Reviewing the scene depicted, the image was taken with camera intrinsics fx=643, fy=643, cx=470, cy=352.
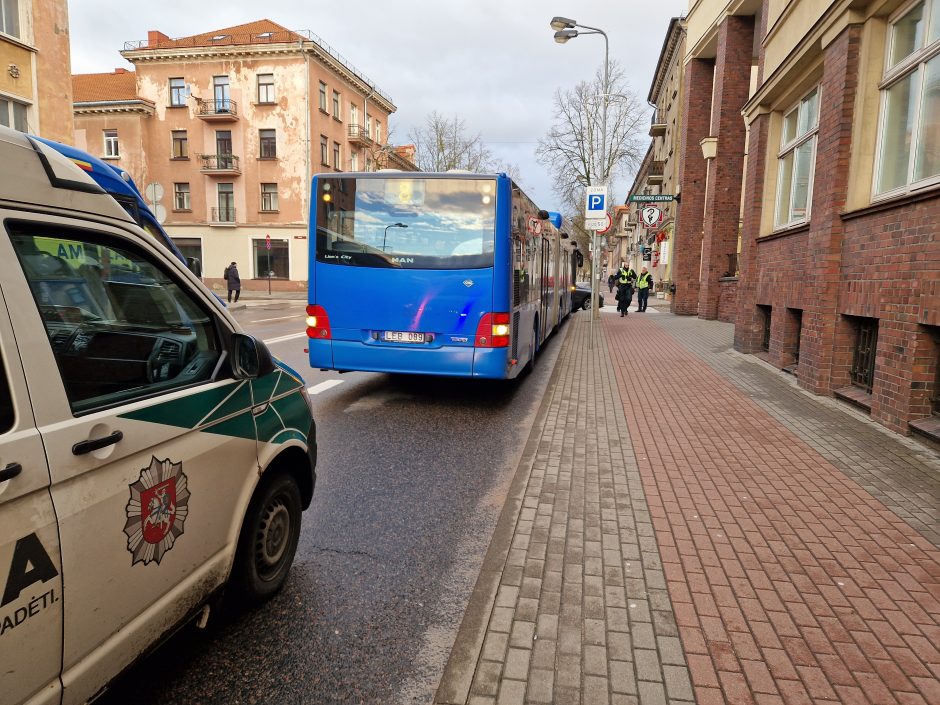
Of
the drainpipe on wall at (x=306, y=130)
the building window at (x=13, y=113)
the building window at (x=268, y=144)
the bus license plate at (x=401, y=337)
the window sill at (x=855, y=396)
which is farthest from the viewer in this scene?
the building window at (x=268, y=144)

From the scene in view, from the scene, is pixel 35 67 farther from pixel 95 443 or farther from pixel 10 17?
pixel 95 443

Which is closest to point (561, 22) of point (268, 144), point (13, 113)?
point (13, 113)

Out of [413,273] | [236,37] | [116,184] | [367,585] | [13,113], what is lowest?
[367,585]

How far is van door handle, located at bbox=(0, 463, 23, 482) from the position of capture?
5.34 ft

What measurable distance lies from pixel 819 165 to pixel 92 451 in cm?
904

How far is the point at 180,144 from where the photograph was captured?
137ft

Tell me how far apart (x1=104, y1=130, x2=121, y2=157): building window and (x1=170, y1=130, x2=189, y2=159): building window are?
3.57m

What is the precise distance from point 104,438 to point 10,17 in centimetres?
2470

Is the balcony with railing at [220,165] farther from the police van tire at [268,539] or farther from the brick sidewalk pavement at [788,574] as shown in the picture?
the police van tire at [268,539]

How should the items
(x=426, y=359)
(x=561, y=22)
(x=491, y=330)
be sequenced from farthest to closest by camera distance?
1. (x=561, y=22)
2. (x=426, y=359)
3. (x=491, y=330)

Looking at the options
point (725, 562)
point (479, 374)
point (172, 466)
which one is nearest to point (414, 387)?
point (479, 374)

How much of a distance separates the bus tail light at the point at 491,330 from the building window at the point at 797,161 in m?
5.24

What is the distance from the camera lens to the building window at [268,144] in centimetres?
4059

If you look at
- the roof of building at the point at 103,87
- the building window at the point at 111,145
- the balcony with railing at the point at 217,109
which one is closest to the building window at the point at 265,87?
the balcony with railing at the point at 217,109
